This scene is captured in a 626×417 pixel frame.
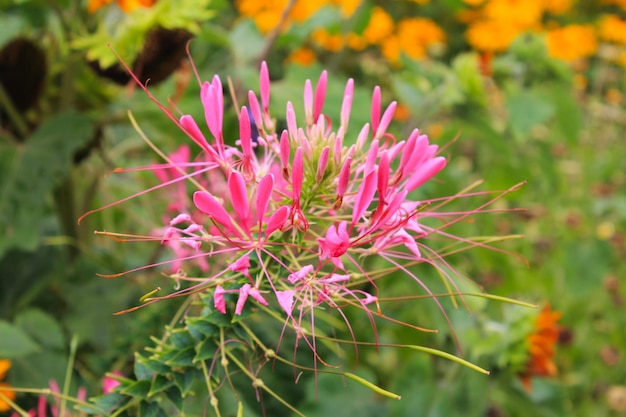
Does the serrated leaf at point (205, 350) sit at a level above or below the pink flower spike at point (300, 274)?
below

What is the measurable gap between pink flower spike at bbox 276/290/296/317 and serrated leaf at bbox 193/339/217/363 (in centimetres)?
5

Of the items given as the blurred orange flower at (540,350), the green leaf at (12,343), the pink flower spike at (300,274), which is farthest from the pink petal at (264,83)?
the blurred orange flower at (540,350)

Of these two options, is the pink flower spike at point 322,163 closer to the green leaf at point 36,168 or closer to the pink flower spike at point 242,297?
the pink flower spike at point 242,297

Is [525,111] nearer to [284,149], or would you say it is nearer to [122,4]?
[122,4]

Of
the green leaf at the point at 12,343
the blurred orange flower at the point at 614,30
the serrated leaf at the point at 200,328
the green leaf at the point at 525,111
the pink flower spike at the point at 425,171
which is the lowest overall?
the blurred orange flower at the point at 614,30

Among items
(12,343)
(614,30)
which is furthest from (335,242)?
(614,30)

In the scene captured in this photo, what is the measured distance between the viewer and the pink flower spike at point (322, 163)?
331mm

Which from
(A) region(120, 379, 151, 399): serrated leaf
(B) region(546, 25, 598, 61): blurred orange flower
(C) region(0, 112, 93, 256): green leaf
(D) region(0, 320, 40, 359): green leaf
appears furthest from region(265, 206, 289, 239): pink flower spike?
(B) region(546, 25, 598, 61): blurred orange flower

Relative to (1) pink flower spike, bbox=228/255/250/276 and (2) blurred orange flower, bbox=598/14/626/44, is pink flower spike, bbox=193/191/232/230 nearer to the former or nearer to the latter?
(1) pink flower spike, bbox=228/255/250/276

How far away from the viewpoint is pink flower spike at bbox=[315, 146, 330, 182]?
331 millimetres

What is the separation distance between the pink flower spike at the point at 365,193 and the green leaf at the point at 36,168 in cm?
44

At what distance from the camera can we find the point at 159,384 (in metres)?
0.35

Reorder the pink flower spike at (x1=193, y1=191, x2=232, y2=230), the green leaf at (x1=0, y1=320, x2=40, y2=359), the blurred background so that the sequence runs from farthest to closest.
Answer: the blurred background < the green leaf at (x1=0, y1=320, x2=40, y2=359) < the pink flower spike at (x1=193, y1=191, x2=232, y2=230)

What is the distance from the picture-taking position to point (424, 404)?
0.71m
